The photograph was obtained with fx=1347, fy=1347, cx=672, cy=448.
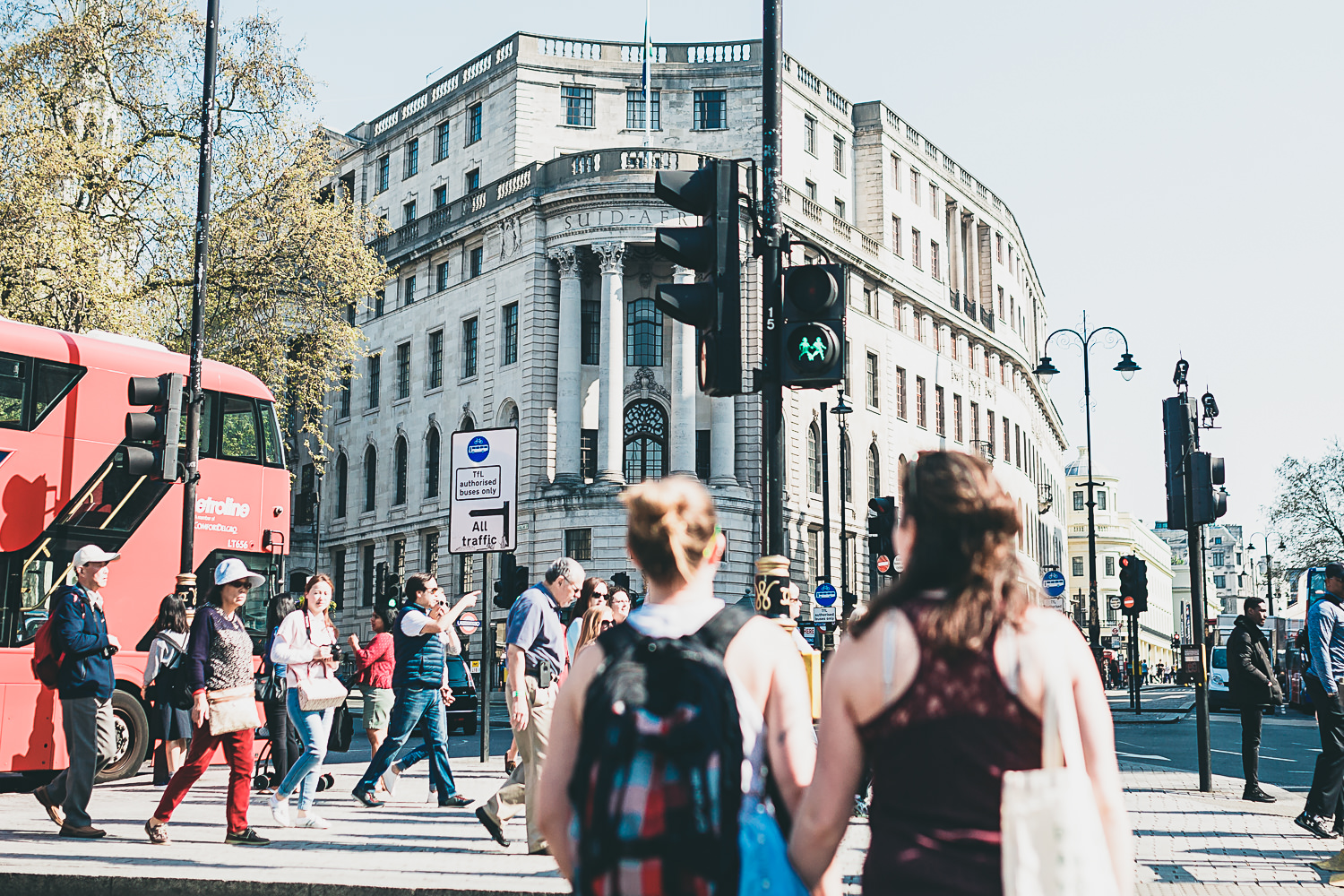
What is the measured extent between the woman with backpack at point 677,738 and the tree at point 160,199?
21.6 m

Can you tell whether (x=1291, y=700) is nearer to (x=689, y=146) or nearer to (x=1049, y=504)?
(x=689, y=146)

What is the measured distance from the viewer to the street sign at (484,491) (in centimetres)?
1373

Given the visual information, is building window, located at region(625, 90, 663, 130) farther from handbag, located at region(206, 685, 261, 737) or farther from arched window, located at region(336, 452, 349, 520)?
handbag, located at region(206, 685, 261, 737)

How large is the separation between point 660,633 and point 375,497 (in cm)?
5230

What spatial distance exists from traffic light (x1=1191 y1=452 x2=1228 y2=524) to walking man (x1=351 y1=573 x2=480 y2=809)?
6.92 metres

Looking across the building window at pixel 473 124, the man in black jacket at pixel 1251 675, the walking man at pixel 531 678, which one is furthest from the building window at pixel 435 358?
the walking man at pixel 531 678

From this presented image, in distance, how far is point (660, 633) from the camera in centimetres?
318

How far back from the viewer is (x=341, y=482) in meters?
56.9

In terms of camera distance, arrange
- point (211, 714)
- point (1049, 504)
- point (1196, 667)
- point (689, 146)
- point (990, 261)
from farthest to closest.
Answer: point (1049, 504)
point (990, 261)
point (689, 146)
point (1196, 667)
point (211, 714)

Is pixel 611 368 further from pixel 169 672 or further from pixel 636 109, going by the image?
pixel 169 672

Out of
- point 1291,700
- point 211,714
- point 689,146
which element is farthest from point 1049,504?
point 211,714

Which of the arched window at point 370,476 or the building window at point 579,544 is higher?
the arched window at point 370,476

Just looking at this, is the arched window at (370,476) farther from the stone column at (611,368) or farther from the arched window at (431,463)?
the stone column at (611,368)

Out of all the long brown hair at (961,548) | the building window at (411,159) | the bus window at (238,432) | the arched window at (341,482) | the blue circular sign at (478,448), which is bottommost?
the long brown hair at (961,548)
